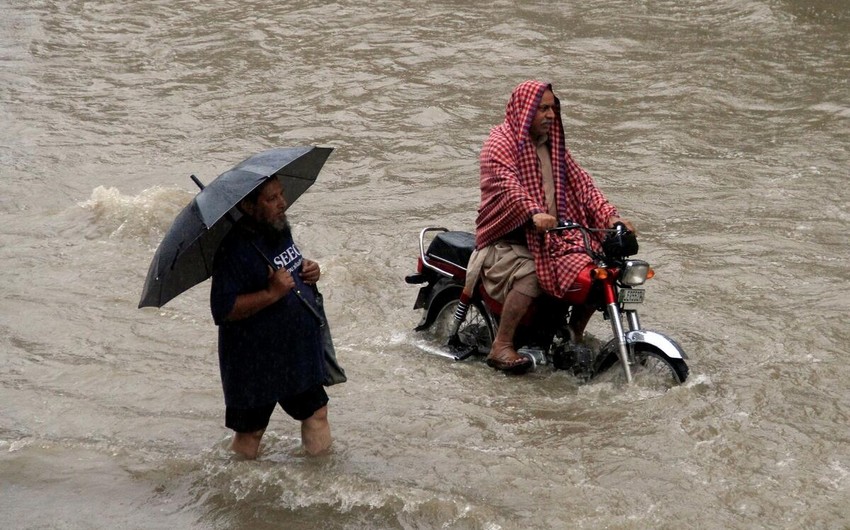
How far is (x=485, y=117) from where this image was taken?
1441 cm

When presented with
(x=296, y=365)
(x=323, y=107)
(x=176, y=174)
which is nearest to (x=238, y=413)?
(x=296, y=365)

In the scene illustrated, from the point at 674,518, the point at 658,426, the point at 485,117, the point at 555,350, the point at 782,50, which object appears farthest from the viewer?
the point at 782,50

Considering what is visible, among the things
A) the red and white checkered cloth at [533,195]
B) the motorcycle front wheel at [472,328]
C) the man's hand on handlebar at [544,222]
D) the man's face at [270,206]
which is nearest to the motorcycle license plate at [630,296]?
the red and white checkered cloth at [533,195]

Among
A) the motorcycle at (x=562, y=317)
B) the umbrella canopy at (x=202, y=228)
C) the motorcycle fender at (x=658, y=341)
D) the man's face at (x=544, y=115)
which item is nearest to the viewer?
the umbrella canopy at (x=202, y=228)

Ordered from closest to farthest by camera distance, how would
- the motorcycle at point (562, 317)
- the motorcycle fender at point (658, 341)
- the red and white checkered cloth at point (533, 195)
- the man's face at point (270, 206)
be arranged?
the man's face at point (270, 206)
the motorcycle fender at point (658, 341)
the motorcycle at point (562, 317)
the red and white checkered cloth at point (533, 195)

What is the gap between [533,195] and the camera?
7.27m

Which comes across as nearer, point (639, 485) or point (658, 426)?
point (639, 485)

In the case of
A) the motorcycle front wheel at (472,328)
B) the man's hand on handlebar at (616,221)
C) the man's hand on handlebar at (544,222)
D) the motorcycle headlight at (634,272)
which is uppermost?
the man's hand on handlebar at (544,222)

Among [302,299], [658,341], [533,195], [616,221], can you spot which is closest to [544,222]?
[533,195]

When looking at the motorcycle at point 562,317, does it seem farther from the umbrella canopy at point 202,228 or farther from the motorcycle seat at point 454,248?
the umbrella canopy at point 202,228

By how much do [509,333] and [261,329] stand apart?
2269mm

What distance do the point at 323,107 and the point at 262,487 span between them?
967 centimetres

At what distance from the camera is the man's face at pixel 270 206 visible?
5.37m

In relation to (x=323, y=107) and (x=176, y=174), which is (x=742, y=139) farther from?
(x=176, y=174)
